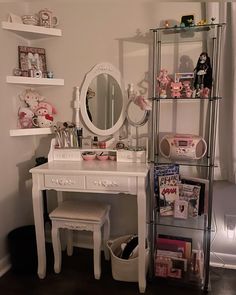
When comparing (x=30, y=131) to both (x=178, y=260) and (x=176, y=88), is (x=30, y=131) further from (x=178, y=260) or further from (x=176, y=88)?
(x=178, y=260)

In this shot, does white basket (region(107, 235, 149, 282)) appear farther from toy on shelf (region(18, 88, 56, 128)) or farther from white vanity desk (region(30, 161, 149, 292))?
toy on shelf (region(18, 88, 56, 128))

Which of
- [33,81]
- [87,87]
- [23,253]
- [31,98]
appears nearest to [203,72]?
[87,87]

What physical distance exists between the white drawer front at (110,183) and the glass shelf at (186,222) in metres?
0.38

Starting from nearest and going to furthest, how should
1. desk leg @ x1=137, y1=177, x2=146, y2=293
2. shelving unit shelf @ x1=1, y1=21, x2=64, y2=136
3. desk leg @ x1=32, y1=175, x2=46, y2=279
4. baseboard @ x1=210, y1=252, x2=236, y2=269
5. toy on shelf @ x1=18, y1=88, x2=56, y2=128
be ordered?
desk leg @ x1=137, y1=177, x2=146, y2=293, desk leg @ x1=32, y1=175, x2=46, y2=279, shelving unit shelf @ x1=1, y1=21, x2=64, y2=136, baseboard @ x1=210, y1=252, x2=236, y2=269, toy on shelf @ x1=18, y1=88, x2=56, y2=128

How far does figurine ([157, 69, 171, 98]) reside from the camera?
1.82m

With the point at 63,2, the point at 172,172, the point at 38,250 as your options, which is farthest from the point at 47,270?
the point at 63,2

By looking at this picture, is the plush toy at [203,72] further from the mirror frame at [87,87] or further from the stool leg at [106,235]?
→ the stool leg at [106,235]

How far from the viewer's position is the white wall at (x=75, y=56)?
6.39 feet

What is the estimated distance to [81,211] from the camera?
1.90m

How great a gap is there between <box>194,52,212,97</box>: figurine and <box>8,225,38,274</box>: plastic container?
5.38ft

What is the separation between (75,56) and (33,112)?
578mm

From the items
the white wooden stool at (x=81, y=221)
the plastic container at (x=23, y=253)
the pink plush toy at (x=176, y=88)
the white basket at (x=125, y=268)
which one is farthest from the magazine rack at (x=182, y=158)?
the plastic container at (x=23, y=253)

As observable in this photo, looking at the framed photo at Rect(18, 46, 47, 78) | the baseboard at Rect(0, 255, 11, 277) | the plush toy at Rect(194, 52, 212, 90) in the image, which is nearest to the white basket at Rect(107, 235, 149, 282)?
the baseboard at Rect(0, 255, 11, 277)

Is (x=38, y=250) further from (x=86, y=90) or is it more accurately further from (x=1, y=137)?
(x=86, y=90)
